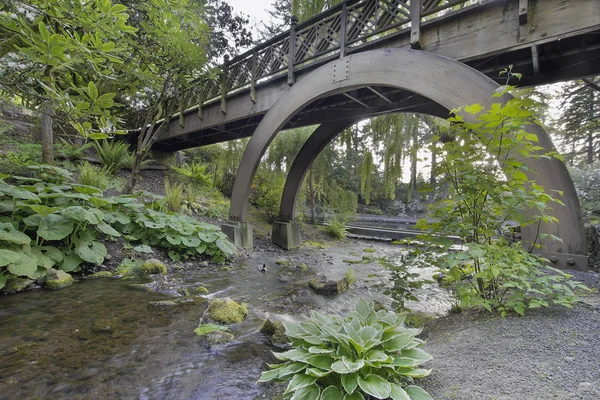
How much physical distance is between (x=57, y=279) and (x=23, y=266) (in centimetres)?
44

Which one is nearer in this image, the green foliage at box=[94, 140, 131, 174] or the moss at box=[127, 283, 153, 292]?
the moss at box=[127, 283, 153, 292]

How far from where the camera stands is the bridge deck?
2.71 m

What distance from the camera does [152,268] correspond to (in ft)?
11.6

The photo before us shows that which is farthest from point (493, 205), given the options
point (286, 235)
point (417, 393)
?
point (286, 235)

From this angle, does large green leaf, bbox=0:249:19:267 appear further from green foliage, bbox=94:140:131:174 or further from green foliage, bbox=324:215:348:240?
green foliage, bbox=324:215:348:240

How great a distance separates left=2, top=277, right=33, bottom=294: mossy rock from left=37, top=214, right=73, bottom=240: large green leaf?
45 centimetres

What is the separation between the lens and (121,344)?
6.05 ft

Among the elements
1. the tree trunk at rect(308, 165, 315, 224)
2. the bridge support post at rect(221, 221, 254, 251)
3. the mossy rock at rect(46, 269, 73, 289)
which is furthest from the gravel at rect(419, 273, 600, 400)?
the tree trunk at rect(308, 165, 315, 224)

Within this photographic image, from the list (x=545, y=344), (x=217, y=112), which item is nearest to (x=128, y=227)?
(x=217, y=112)

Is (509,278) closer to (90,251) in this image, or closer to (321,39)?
(90,251)

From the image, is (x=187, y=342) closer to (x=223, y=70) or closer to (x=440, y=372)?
(x=440, y=372)

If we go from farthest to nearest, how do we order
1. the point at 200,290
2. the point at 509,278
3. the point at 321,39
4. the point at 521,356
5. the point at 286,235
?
the point at 286,235, the point at 321,39, the point at 200,290, the point at 509,278, the point at 521,356

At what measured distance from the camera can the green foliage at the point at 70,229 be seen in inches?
99.9

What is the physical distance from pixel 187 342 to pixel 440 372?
5.39ft
